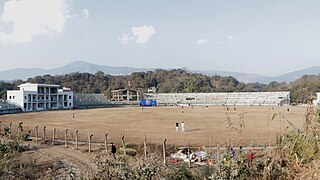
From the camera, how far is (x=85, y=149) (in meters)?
18.4

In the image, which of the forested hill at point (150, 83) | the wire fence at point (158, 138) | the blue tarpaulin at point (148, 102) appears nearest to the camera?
the wire fence at point (158, 138)

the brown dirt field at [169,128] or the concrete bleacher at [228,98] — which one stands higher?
the concrete bleacher at [228,98]

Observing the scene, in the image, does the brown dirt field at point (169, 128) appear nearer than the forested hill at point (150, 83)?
Yes

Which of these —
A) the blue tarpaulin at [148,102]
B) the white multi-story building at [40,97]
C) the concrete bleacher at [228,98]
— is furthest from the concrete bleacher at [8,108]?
the concrete bleacher at [228,98]

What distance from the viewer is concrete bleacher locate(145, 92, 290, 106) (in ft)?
272

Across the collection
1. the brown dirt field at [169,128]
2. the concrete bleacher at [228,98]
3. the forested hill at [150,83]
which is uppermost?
the forested hill at [150,83]

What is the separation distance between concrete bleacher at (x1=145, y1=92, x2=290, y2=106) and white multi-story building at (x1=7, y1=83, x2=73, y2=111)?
26.8m

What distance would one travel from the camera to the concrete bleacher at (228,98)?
82831mm

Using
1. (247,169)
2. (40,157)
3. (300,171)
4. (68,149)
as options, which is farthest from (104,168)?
(68,149)

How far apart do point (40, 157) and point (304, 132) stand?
15.2 metres

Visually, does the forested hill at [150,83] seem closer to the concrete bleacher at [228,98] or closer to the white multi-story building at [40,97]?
the concrete bleacher at [228,98]

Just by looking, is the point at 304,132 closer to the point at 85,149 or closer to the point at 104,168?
the point at 104,168

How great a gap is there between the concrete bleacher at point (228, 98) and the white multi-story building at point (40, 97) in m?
26.8

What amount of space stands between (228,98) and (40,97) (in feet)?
159
